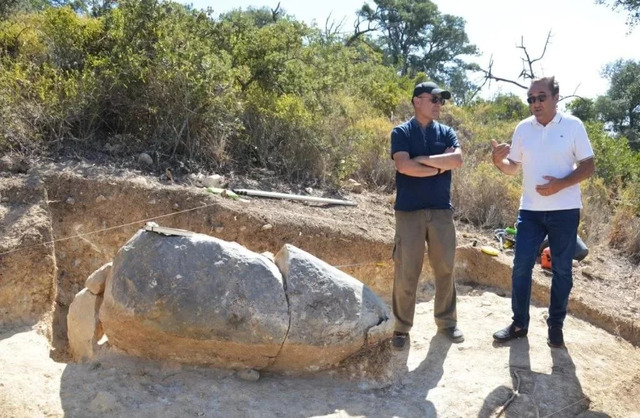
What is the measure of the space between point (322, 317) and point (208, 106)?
3263 mm

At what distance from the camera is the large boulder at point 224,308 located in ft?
12.0

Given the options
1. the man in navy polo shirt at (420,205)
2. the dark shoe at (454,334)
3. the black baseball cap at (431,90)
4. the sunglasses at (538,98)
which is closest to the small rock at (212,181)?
the man in navy polo shirt at (420,205)

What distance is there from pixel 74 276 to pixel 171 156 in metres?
1.62

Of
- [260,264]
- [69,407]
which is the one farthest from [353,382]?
[69,407]

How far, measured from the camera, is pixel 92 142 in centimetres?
598

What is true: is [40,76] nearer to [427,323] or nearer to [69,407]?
[69,407]

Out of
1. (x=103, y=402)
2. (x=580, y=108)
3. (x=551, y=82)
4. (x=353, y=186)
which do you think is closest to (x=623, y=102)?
(x=580, y=108)

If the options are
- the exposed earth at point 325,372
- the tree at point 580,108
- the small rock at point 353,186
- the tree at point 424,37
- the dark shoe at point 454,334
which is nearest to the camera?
the exposed earth at point 325,372

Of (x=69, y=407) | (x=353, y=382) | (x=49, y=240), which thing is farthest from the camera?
(x=49, y=240)

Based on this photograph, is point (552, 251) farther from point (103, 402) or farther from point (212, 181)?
point (212, 181)

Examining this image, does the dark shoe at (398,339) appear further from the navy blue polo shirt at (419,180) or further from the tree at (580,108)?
the tree at (580,108)

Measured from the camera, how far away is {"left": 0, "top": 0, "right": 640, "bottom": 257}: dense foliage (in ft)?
19.6

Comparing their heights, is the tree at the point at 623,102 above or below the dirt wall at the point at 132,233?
above

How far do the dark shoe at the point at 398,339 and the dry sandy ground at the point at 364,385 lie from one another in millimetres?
53
